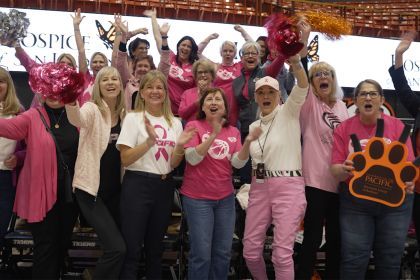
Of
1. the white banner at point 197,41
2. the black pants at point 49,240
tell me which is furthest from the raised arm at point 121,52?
the white banner at point 197,41

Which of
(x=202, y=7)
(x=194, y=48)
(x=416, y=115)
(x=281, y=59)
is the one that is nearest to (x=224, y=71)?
(x=194, y=48)

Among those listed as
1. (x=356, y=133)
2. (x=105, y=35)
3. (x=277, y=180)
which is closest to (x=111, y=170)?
(x=277, y=180)

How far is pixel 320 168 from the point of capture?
11.0 feet

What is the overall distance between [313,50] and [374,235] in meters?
5.72

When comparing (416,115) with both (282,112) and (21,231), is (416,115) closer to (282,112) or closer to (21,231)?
(282,112)

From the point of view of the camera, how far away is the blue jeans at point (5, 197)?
3.54m

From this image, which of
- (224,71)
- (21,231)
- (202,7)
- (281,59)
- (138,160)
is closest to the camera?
(138,160)

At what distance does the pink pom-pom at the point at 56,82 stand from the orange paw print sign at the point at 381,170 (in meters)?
1.76

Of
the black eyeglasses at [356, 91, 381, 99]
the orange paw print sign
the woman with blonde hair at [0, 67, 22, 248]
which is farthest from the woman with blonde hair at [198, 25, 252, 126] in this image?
the woman with blonde hair at [0, 67, 22, 248]

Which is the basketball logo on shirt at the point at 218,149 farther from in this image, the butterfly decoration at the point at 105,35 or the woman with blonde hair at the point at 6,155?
the butterfly decoration at the point at 105,35

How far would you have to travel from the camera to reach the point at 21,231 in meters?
3.95

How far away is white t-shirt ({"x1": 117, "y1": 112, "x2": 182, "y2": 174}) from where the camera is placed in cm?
321

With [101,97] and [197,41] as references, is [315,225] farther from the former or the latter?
[197,41]

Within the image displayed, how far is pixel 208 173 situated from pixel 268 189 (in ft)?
1.36
